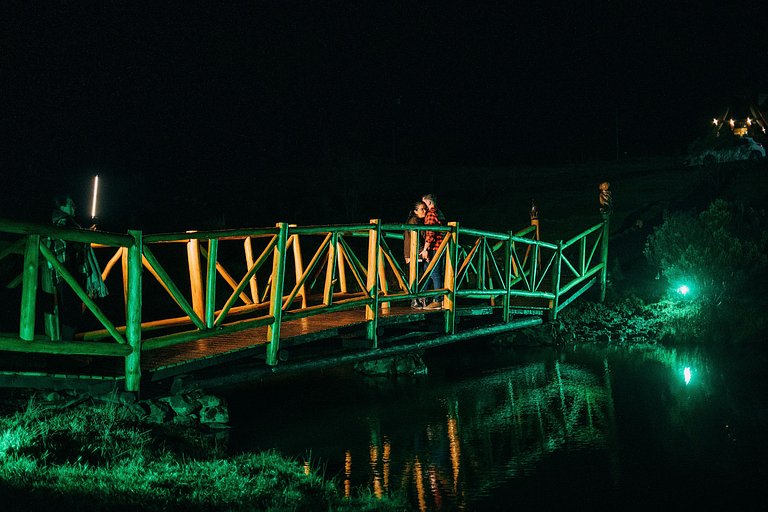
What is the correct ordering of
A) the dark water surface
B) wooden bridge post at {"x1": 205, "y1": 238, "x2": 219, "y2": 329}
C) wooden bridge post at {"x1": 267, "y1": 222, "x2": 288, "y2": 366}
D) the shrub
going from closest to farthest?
the dark water surface < wooden bridge post at {"x1": 205, "y1": 238, "x2": 219, "y2": 329} < wooden bridge post at {"x1": 267, "y1": 222, "x2": 288, "y2": 366} < the shrub

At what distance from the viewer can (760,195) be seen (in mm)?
27484

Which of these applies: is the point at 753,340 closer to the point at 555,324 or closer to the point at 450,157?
the point at 555,324

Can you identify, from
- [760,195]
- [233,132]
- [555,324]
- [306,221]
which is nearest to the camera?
[555,324]

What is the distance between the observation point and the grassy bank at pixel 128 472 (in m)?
6.57

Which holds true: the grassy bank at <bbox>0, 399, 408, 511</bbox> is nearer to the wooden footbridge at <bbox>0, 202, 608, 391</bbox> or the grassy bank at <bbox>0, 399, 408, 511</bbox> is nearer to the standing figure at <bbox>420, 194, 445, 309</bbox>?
the wooden footbridge at <bbox>0, 202, 608, 391</bbox>

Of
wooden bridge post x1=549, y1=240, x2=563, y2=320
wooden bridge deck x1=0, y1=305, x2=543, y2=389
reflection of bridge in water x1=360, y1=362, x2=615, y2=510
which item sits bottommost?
reflection of bridge in water x1=360, y1=362, x2=615, y2=510

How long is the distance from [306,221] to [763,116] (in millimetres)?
27277

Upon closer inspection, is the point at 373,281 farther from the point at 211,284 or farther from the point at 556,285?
the point at 556,285

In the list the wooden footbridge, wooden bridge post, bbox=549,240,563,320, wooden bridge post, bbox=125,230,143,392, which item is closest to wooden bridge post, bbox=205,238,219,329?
the wooden footbridge

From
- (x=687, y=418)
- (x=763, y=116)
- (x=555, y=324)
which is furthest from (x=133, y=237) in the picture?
(x=763, y=116)

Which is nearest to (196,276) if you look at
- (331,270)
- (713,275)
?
(331,270)

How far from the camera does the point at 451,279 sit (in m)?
13.7

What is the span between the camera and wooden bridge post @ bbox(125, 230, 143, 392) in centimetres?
866

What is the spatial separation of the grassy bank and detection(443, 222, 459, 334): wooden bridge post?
4.87 meters
